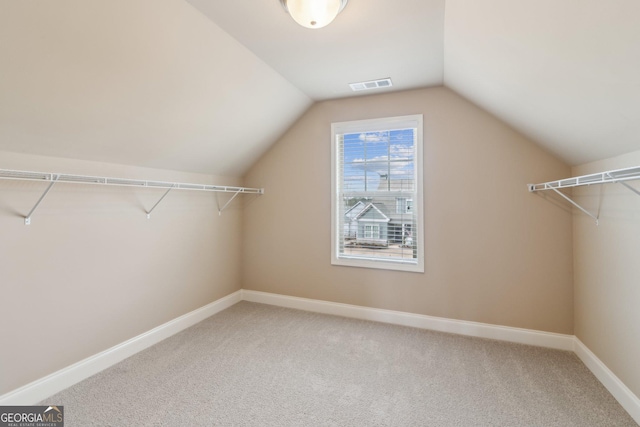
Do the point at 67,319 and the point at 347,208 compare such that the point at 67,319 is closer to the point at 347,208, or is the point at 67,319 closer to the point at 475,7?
the point at 347,208

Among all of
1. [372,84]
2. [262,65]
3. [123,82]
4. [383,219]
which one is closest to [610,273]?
[383,219]

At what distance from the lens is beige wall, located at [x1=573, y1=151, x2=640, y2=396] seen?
1765 mm

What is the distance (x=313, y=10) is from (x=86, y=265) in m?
2.25

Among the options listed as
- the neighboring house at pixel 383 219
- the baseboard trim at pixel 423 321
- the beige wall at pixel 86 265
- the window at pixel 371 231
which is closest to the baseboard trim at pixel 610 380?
the baseboard trim at pixel 423 321

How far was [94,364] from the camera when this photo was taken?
218 centimetres

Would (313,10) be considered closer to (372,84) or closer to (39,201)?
(372,84)

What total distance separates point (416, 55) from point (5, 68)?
2462 millimetres

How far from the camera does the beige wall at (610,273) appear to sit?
69.5 inches

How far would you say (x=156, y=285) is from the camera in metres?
2.72

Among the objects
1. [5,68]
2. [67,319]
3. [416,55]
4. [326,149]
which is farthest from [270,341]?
[416,55]

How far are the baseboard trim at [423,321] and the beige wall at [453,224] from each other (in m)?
0.06

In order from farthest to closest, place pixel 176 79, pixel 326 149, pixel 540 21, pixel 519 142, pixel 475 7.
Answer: pixel 326 149 → pixel 519 142 → pixel 176 79 → pixel 475 7 → pixel 540 21

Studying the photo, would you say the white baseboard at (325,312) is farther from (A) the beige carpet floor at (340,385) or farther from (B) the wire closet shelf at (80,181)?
(B) the wire closet shelf at (80,181)

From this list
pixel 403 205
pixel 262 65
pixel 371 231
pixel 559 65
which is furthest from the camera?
pixel 371 231
